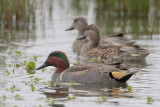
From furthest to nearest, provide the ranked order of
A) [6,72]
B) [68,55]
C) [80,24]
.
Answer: [80,24] → [68,55] → [6,72]

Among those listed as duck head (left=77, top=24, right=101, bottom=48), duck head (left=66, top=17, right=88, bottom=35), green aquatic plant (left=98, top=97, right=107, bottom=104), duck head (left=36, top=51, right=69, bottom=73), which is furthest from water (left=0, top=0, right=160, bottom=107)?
duck head (left=77, top=24, right=101, bottom=48)

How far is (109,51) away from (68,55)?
135cm

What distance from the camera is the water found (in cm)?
783

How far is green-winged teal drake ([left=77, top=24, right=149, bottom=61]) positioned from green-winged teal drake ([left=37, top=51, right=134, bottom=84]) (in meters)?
3.43

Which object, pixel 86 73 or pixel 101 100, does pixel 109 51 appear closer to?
pixel 86 73

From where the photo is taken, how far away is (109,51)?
1305 centimetres

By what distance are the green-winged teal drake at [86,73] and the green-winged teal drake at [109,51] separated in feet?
11.2

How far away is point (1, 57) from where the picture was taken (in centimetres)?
1248

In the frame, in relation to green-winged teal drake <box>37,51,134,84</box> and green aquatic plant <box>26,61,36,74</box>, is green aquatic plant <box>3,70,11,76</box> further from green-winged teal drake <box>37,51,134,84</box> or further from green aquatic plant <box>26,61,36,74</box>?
green-winged teal drake <box>37,51,134,84</box>

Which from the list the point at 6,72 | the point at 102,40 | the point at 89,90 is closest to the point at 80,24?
the point at 102,40

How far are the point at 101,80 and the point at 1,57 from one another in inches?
167

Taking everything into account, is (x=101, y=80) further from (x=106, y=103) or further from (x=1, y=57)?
(x=1, y=57)

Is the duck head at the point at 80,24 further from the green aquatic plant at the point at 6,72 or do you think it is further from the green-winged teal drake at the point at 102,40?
the green aquatic plant at the point at 6,72

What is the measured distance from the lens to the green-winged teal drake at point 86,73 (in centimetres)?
918
